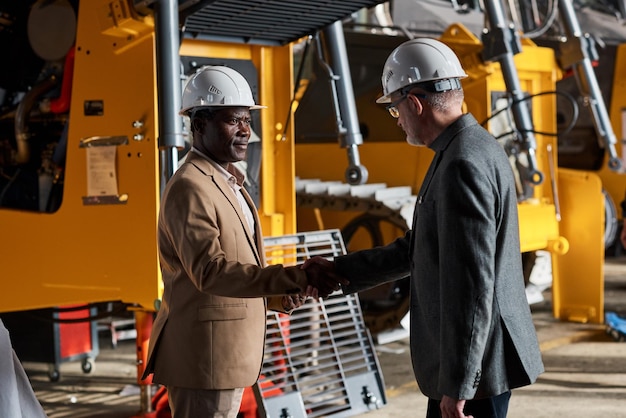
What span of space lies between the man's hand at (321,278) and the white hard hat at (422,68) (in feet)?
2.41

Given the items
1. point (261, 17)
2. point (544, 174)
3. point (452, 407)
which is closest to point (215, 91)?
point (452, 407)

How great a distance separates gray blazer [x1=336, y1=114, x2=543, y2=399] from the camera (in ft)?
9.00

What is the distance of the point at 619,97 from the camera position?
1188 centimetres

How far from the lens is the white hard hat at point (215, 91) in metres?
3.46

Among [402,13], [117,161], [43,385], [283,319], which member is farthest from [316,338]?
[402,13]

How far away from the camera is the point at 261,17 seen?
5.62 m

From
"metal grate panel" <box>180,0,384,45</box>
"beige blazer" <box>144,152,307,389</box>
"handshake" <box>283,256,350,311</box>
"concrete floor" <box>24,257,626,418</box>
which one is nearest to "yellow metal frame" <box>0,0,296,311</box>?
"metal grate panel" <box>180,0,384,45</box>

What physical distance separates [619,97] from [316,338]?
730cm

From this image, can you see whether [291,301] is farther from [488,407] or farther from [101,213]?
[101,213]

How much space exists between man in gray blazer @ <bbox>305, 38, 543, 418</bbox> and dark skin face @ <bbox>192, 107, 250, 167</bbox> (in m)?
0.55

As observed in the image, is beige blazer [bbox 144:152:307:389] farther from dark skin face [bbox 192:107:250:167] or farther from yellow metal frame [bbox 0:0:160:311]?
yellow metal frame [bbox 0:0:160:311]

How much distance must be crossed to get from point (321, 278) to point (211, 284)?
0.60m

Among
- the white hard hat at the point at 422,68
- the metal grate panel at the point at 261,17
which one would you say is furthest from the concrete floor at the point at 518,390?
the white hard hat at the point at 422,68

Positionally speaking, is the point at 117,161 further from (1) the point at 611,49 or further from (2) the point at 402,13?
(1) the point at 611,49
